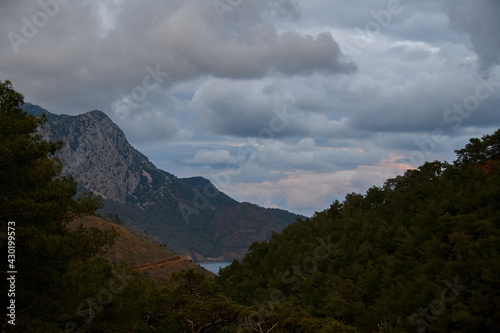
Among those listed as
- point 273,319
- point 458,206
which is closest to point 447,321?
point 273,319

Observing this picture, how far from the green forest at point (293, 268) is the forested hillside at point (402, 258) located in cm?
19

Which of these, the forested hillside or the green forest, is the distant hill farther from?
the forested hillside

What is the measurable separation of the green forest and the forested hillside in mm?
189

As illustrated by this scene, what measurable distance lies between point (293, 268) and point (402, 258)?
19.5 m

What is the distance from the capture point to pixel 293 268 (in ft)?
261

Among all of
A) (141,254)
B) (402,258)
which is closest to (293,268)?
(402,258)

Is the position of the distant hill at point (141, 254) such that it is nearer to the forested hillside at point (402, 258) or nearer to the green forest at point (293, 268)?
the green forest at point (293, 268)

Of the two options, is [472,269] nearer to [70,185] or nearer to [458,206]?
[458,206]

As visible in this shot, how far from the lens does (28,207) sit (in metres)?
22.6

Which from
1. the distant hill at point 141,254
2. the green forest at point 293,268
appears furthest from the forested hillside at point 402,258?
the distant hill at point 141,254

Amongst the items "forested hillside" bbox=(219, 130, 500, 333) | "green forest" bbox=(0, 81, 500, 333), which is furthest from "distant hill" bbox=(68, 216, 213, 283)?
"forested hillside" bbox=(219, 130, 500, 333)

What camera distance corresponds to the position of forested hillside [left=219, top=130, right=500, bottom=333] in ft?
145

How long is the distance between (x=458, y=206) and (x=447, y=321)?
28147 millimetres

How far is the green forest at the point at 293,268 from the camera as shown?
2406 centimetres
